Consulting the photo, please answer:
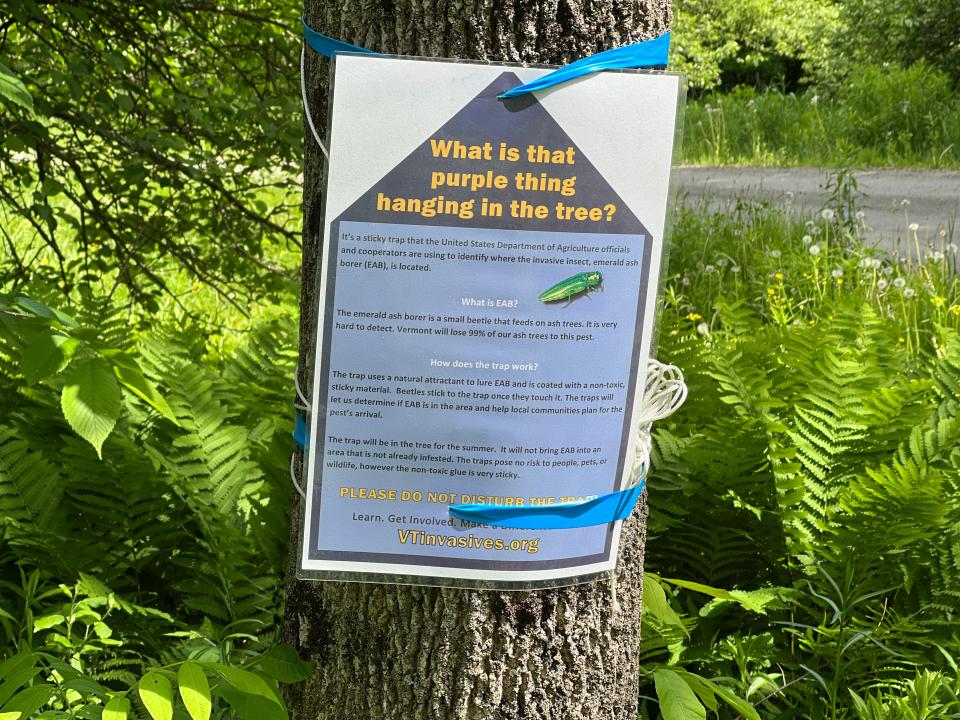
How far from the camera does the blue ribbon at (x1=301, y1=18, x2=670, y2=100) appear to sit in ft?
5.07

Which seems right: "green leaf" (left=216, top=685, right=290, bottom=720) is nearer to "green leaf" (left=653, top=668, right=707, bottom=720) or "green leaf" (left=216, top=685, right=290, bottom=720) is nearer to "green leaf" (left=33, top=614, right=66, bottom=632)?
"green leaf" (left=33, top=614, right=66, bottom=632)

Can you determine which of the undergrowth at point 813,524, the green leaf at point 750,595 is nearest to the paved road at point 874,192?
the undergrowth at point 813,524

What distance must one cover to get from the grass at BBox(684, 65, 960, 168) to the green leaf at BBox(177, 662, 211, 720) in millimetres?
8766

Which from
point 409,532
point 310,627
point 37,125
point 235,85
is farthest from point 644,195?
point 235,85

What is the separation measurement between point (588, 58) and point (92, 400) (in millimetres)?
924

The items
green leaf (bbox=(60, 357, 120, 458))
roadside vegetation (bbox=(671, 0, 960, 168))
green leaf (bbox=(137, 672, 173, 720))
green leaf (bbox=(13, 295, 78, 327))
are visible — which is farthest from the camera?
roadside vegetation (bbox=(671, 0, 960, 168))

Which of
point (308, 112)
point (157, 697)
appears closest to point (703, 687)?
point (157, 697)

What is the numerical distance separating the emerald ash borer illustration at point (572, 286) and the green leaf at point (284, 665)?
756mm

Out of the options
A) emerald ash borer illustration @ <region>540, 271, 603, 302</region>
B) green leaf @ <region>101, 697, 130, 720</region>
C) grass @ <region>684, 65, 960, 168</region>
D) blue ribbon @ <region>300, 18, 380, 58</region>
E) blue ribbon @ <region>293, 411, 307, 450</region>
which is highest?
grass @ <region>684, 65, 960, 168</region>

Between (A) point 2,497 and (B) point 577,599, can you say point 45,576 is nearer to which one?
(A) point 2,497

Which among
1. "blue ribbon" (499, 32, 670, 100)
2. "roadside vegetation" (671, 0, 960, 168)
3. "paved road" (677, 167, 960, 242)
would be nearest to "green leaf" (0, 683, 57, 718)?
"blue ribbon" (499, 32, 670, 100)

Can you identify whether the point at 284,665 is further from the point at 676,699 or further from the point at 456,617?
the point at 676,699

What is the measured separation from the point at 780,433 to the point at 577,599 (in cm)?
106

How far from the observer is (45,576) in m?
2.17
